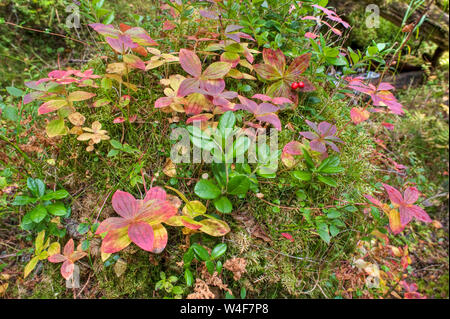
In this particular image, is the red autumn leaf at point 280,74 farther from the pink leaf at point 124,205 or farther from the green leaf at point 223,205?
the pink leaf at point 124,205

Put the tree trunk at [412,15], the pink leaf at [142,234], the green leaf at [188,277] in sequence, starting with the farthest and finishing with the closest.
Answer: the tree trunk at [412,15] → the green leaf at [188,277] → the pink leaf at [142,234]

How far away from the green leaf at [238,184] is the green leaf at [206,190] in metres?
0.07

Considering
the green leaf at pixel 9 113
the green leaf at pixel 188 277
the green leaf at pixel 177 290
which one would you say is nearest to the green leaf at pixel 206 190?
the green leaf at pixel 188 277

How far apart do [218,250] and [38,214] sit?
968mm

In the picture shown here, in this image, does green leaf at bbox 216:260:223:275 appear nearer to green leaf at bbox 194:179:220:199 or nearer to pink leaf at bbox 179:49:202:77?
green leaf at bbox 194:179:220:199

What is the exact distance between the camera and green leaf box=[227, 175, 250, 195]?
51.0 inches

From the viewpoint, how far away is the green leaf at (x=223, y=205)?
4.34 ft

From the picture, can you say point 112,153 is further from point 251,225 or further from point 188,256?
point 251,225

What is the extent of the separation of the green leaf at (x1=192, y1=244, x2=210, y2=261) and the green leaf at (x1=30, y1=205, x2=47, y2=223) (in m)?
0.81

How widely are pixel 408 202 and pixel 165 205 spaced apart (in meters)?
1.32

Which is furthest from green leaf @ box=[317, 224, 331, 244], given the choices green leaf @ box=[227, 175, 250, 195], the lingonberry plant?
green leaf @ box=[227, 175, 250, 195]

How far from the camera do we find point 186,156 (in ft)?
5.13
